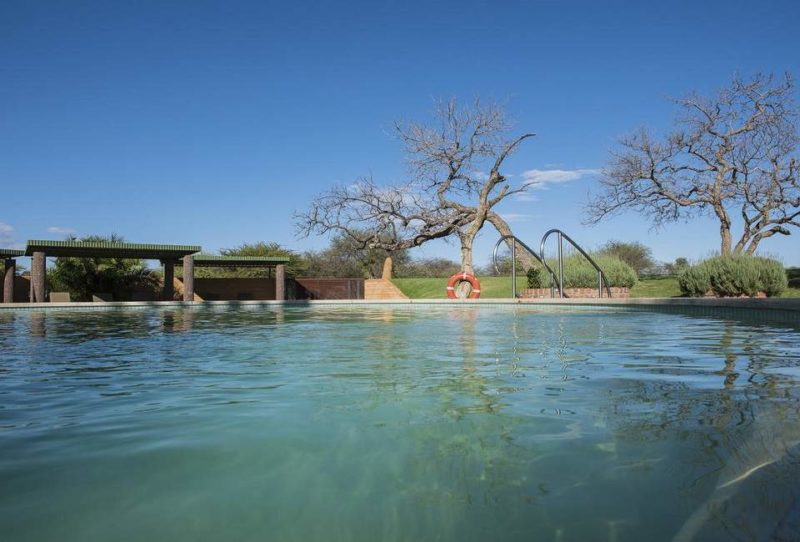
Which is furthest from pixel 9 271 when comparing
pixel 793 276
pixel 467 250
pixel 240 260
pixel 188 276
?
pixel 793 276

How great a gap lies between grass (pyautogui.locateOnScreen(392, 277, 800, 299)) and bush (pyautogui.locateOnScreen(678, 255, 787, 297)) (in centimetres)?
123

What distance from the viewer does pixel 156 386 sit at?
4.12 metres

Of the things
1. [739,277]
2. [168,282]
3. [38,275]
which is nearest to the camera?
[739,277]

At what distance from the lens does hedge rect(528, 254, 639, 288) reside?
21.6m

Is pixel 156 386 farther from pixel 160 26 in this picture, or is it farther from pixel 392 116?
pixel 392 116

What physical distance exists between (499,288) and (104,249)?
1623 cm

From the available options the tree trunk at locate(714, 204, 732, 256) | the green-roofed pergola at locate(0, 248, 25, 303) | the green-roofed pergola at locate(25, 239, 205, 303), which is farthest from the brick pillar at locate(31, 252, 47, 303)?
the tree trunk at locate(714, 204, 732, 256)

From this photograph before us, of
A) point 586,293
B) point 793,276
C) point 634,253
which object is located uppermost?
point 634,253

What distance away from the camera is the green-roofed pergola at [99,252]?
19203 mm

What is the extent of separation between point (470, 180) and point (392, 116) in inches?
184

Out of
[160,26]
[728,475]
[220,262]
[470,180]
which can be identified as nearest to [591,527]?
[728,475]

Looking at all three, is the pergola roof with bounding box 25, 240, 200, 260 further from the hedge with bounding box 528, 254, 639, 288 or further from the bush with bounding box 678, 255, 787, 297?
the bush with bounding box 678, 255, 787, 297

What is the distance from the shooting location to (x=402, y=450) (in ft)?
8.29

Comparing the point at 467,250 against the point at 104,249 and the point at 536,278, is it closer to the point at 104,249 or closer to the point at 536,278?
the point at 536,278
